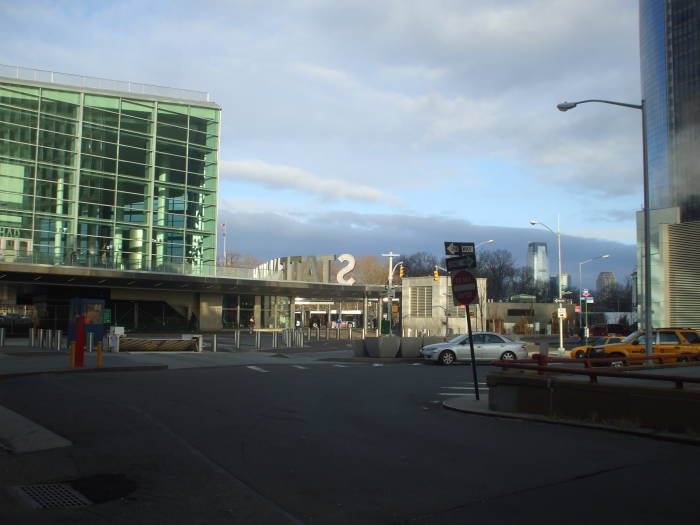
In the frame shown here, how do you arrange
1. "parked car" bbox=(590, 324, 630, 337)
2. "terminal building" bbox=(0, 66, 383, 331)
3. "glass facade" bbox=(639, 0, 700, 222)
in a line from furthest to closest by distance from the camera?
"glass facade" bbox=(639, 0, 700, 222) < "parked car" bbox=(590, 324, 630, 337) < "terminal building" bbox=(0, 66, 383, 331)

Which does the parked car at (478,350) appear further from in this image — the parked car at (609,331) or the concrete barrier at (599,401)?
the parked car at (609,331)

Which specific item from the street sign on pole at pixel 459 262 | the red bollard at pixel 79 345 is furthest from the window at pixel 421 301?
the street sign on pole at pixel 459 262

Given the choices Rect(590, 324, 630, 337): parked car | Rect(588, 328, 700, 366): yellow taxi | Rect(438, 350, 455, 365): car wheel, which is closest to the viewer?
Rect(588, 328, 700, 366): yellow taxi

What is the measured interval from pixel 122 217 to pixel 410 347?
3196 centimetres

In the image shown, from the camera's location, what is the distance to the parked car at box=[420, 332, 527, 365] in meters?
27.4

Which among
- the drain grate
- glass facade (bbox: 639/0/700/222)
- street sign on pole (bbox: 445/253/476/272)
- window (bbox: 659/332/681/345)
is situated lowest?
the drain grate

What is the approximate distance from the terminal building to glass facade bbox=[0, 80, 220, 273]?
85 mm

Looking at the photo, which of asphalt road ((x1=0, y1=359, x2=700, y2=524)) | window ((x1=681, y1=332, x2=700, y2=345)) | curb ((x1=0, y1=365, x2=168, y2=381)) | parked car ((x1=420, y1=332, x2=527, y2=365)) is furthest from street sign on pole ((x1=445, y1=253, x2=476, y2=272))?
window ((x1=681, y1=332, x2=700, y2=345))

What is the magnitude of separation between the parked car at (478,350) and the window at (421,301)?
112ft

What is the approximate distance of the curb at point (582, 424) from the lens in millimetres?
9180

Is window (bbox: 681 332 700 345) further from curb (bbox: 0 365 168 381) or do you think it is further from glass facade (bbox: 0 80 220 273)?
glass facade (bbox: 0 80 220 273)

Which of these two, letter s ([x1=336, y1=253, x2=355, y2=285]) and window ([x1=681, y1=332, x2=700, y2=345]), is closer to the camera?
window ([x1=681, y1=332, x2=700, y2=345])

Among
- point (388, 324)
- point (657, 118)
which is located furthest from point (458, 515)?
point (657, 118)

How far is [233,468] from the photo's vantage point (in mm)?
7738
